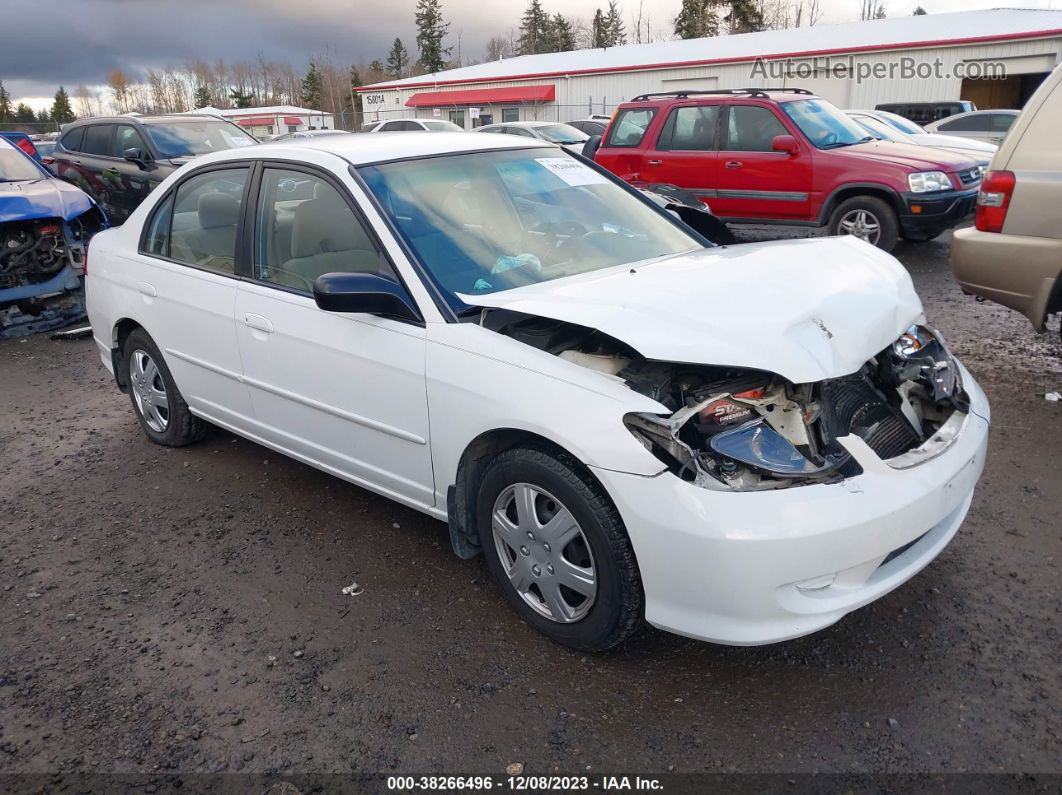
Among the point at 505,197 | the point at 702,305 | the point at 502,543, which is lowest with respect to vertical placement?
the point at 502,543

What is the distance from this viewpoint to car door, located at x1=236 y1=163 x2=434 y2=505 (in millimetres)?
3152

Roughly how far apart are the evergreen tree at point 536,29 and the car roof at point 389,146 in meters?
79.8

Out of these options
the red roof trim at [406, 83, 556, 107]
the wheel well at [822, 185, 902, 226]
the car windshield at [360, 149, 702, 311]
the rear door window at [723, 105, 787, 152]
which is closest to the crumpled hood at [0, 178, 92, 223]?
the car windshield at [360, 149, 702, 311]

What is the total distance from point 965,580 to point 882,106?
23013mm

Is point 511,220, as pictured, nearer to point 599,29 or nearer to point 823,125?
point 823,125

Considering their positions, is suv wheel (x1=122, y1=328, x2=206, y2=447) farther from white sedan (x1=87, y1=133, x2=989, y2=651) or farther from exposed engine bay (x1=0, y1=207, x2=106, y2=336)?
exposed engine bay (x1=0, y1=207, x2=106, y2=336)

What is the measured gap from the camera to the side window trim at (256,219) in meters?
3.25

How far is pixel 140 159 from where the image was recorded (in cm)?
1109

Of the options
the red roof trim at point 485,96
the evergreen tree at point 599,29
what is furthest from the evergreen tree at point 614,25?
the red roof trim at point 485,96

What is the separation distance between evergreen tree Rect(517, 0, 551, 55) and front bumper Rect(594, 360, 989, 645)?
81.9m

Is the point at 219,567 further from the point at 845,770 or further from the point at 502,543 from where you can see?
the point at 845,770

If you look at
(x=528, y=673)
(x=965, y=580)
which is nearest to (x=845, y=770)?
(x=528, y=673)

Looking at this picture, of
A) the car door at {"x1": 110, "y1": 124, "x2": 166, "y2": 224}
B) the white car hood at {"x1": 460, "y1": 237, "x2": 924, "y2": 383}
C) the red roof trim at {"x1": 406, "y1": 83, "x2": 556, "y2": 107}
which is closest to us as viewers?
the white car hood at {"x1": 460, "y1": 237, "x2": 924, "y2": 383}

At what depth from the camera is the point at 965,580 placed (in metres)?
3.20
